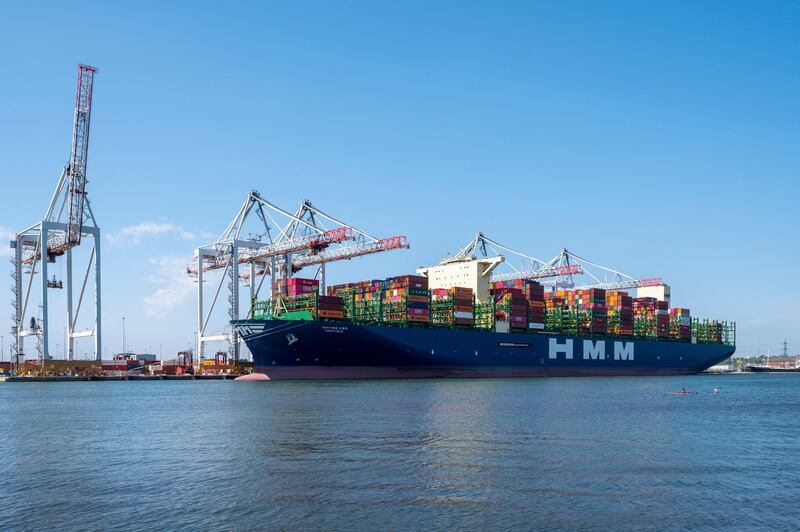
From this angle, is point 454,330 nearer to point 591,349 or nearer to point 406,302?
point 406,302

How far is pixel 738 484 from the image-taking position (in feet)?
68.4

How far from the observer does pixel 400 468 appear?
73.4 ft

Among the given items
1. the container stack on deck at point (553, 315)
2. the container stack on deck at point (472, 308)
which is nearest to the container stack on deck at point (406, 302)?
the container stack on deck at point (472, 308)

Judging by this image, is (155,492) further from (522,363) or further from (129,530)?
(522,363)

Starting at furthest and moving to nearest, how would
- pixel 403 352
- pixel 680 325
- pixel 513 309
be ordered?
pixel 680 325 → pixel 513 309 → pixel 403 352

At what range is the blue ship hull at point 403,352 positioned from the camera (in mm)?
68250

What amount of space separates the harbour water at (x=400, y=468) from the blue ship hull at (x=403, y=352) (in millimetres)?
26521

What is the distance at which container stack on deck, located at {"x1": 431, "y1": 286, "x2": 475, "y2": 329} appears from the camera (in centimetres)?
7781

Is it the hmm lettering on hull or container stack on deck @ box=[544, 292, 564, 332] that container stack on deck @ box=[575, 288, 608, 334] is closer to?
the hmm lettering on hull

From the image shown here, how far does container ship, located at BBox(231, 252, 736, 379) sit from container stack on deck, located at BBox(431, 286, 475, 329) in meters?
0.12

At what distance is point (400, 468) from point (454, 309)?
5603cm

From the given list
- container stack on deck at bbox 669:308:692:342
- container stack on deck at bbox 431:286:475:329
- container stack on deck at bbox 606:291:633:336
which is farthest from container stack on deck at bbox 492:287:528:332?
container stack on deck at bbox 669:308:692:342

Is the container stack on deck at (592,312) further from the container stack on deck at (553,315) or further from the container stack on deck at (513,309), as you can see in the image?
the container stack on deck at (513,309)

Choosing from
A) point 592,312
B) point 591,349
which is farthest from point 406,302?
point 592,312
